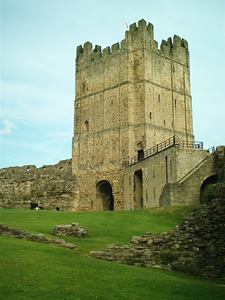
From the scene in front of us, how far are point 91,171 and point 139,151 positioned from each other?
6953 mm

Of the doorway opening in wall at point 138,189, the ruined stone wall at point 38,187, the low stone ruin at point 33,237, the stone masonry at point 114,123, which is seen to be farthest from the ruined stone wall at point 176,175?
the low stone ruin at point 33,237

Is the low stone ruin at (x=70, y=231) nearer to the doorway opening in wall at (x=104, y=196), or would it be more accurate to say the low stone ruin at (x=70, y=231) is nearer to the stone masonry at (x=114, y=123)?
the stone masonry at (x=114, y=123)

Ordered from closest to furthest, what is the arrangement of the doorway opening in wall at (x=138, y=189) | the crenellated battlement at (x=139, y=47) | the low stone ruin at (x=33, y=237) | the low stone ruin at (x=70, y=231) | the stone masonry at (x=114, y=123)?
the low stone ruin at (x=33, y=237)
the low stone ruin at (x=70, y=231)
the doorway opening in wall at (x=138, y=189)
the stone masonry at (x=114, y=123)
the crenellated battlement at (x=139, y=47)

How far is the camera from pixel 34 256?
11195mm

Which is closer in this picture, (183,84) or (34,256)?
(34,256)

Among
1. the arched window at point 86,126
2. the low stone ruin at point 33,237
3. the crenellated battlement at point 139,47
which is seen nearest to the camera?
the low stone ruin at point 33,237

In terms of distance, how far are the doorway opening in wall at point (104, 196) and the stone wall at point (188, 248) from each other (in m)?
32.9

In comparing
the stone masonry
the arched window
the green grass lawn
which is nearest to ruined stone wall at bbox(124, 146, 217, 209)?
the stone masonry

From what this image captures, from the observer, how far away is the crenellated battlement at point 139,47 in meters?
46.4

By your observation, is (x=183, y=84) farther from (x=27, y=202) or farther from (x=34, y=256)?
(x=34, y=256)

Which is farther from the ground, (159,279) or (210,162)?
(210,162)

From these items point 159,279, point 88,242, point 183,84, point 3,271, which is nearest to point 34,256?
point 3,271

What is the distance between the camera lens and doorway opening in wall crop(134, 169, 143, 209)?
3847cm

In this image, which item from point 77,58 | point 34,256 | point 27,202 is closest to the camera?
point 34,256
